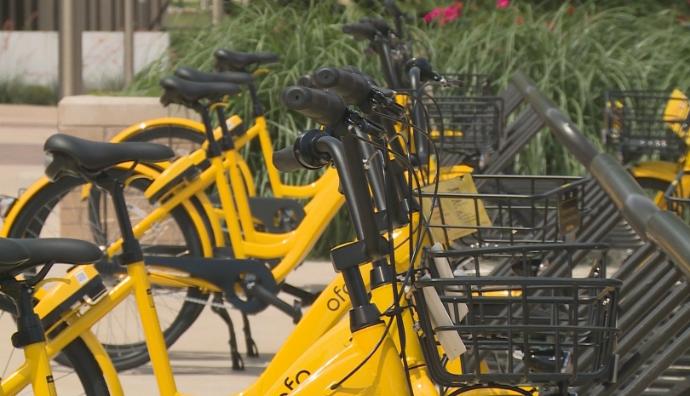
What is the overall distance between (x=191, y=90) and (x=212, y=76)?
0.38 m

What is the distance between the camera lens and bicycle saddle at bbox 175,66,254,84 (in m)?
6.57

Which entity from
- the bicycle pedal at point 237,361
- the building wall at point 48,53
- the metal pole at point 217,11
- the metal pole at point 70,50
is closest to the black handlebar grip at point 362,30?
the bicycle pedal at point 237,361

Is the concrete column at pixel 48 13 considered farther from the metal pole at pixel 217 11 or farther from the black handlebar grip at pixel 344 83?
the black handlebar grip at pixel 344 83

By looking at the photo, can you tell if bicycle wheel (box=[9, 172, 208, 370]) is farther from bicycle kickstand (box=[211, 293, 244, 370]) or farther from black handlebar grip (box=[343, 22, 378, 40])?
black handlebar grip (box=[343, 22, 378, 40])

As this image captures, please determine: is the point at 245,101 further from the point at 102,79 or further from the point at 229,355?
the point at 102,79

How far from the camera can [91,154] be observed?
14.1 feet

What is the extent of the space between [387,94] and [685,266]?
739mm

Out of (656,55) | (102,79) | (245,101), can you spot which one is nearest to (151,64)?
(245,101)

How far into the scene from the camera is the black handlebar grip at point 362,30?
634 cm

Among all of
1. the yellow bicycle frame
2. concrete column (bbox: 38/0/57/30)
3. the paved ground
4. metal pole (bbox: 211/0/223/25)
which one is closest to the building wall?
concrete column (bbox: 38/0/57/30)

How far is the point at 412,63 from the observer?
568cm

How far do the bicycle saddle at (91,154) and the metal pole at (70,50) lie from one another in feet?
27.4

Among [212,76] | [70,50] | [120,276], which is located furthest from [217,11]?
[120,276]

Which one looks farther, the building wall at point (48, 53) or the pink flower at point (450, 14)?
the building wall at point (48, 53)
